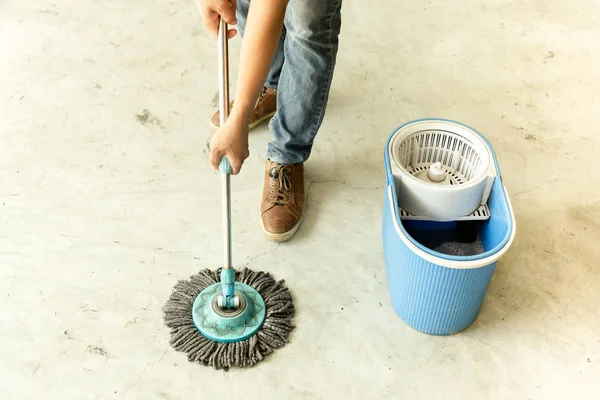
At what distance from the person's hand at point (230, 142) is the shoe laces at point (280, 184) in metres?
0.50

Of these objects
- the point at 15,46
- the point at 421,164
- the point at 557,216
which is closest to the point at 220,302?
the point at 421,164

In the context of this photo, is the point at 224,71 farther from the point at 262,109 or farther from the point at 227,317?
the point at 262,109

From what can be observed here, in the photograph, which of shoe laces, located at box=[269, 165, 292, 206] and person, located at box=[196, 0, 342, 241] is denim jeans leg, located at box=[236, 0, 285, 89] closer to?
person, located at box=[196, 0, 342, 241]

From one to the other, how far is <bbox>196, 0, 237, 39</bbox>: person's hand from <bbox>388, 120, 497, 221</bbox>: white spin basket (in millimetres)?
470

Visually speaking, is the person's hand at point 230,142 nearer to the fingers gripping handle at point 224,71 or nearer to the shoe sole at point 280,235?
the fingers gripping handle at point 224,71

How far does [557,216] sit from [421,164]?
45 centimetres

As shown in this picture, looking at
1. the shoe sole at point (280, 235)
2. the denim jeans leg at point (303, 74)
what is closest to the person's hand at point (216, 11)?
the denim jeans leg at point (303, 74)

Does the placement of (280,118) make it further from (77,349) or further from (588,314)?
(588,314)

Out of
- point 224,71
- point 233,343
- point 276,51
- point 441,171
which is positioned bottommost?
point 233,343

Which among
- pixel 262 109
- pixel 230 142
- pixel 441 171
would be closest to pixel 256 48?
pixel 230 142

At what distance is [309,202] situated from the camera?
6.01 ft

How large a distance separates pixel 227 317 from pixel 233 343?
60 millimetres

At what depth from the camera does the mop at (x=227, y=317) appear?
146 centimetres

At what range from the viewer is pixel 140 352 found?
4.85 feet
